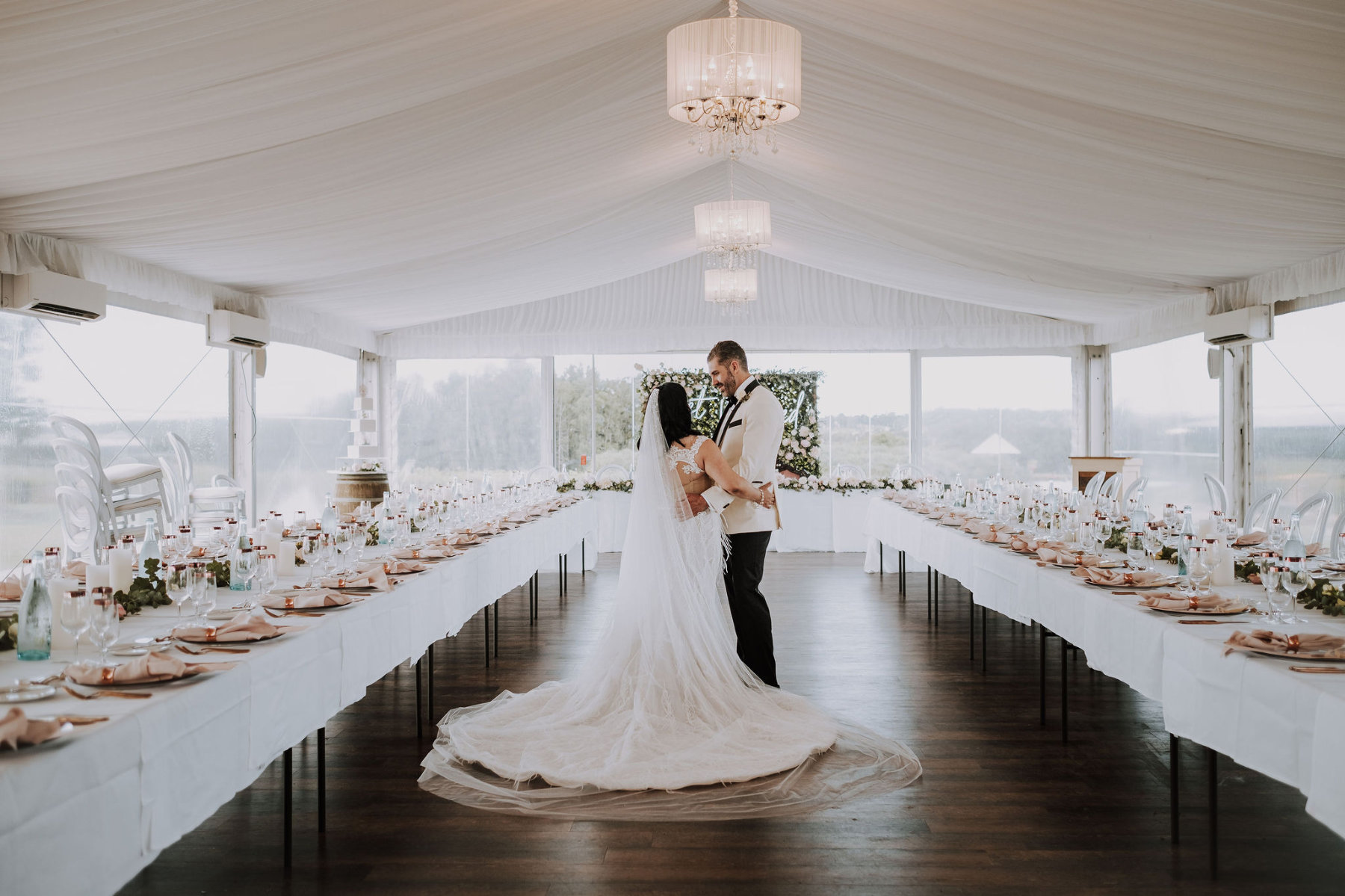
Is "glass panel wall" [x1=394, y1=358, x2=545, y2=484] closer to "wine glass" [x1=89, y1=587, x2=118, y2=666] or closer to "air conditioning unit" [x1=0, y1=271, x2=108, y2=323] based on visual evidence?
"air conditioning unit" [x1=0, y1=271, x2=108, y2=323]

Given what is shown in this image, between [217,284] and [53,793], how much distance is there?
8497 millimetres

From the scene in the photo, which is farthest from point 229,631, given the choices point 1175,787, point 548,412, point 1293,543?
point 548,412

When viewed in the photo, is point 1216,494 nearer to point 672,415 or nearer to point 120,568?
point 672,415

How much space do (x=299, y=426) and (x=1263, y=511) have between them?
10.1m

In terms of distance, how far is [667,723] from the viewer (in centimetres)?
408

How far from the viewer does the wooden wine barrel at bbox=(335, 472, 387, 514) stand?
1030 centimetres

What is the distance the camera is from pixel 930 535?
22.5ft

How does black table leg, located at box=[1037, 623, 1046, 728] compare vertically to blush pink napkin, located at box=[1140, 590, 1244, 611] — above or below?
below

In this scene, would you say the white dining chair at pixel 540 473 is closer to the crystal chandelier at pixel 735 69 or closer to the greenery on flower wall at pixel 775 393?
the greenery on flower wall at pixel 775 393

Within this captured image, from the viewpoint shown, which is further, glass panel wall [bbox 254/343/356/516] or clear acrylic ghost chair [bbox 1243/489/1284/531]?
glass panel wall [bbox 254/343/356/516]

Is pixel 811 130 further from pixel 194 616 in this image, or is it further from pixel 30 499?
pixel 30 499

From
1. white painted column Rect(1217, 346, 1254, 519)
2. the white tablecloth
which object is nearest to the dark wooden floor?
white painted column Rect(1217, 346, 1254, 519)

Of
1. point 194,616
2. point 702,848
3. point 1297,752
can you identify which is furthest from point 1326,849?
point 194,616

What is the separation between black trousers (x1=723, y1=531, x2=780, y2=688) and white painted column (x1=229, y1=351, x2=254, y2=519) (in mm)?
6914
